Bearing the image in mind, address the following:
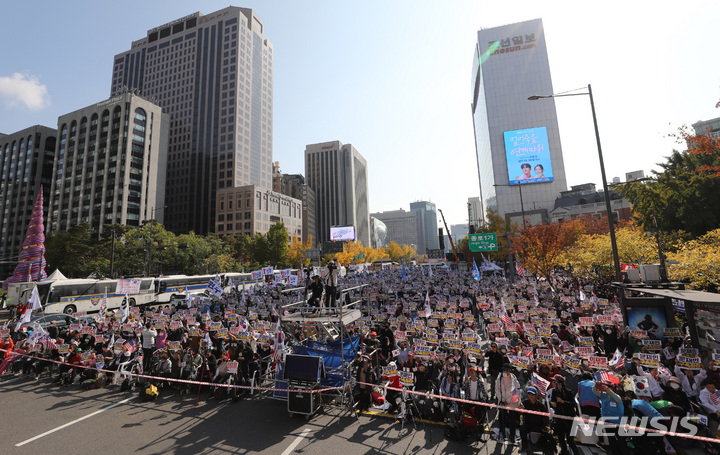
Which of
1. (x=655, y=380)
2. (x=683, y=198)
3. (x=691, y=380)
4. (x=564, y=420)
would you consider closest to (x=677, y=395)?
(x=655, y=380)

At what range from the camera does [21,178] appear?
101 metres

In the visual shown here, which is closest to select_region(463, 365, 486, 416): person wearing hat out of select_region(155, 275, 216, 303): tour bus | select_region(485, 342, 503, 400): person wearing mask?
select_region(485, 342, 503, 400): person wearing mask

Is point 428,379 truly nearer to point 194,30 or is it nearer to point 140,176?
point 140,176

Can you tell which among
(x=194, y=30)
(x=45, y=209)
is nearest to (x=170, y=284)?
(x=45, y=209)

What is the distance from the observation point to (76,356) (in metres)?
12.9

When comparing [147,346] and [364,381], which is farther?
[147,346]

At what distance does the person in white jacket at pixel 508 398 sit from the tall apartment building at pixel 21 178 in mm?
132904

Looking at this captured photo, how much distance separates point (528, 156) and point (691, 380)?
298 ft

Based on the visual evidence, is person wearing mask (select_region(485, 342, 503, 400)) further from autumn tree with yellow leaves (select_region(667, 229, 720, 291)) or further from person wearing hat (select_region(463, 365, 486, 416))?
autumn tree with yellow leaves (select_region(667, 229, 720, 291))

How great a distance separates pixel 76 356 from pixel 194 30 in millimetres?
133333

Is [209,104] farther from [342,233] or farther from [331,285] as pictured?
[331,285]

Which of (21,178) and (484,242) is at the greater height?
(21,178)

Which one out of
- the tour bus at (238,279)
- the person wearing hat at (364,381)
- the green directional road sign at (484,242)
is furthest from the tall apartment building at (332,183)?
the person wearing hat at (364,381)

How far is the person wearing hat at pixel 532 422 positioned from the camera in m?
7.25
